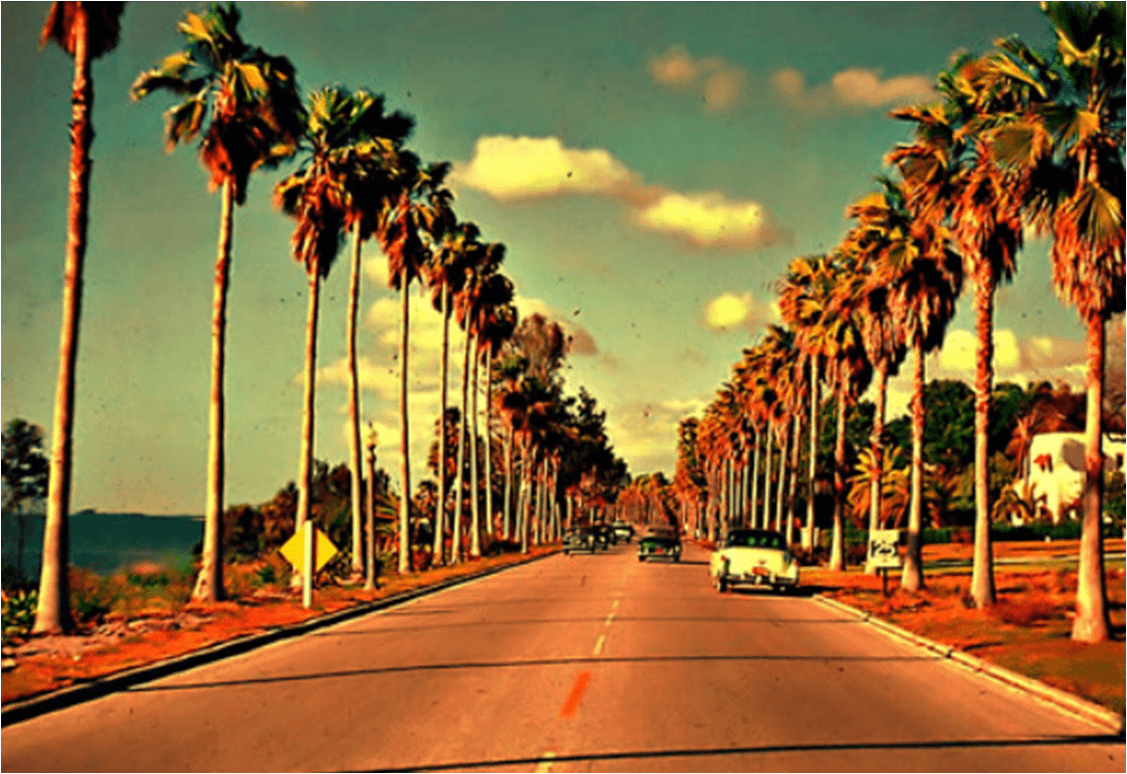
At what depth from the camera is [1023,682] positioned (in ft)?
53.1

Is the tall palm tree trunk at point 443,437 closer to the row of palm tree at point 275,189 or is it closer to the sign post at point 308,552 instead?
the row of palm tree at point 275,189

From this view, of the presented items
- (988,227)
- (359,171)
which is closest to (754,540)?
(988,227)

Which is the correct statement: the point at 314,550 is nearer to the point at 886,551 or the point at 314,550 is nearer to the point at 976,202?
the point at 886,551

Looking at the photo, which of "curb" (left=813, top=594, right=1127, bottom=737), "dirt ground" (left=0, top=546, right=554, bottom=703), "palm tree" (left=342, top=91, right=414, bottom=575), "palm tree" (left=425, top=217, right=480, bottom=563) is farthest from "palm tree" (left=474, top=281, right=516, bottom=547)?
"curb" (left=813, top=594, right=1127, bottom=737)

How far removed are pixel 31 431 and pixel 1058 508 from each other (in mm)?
73658

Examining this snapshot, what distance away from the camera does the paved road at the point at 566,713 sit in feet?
34.2

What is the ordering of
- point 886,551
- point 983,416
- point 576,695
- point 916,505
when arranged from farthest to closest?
point 916,505, point 886,551, point 983,416, point 576,695

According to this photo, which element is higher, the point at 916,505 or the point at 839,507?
the point at 916,505

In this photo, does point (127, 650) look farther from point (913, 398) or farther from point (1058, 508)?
point (1058, 508)

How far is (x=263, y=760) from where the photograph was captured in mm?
10164

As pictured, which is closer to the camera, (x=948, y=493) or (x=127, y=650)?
(x=127, y=650)

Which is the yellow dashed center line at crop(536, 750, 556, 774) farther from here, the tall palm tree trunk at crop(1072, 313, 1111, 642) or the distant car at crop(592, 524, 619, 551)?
the distant car at crop(592, 524, 619, 551)

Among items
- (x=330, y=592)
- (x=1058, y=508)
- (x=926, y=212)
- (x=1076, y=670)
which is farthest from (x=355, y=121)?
Result: (x=1058, y=508)

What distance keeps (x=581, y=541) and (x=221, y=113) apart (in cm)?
5045
